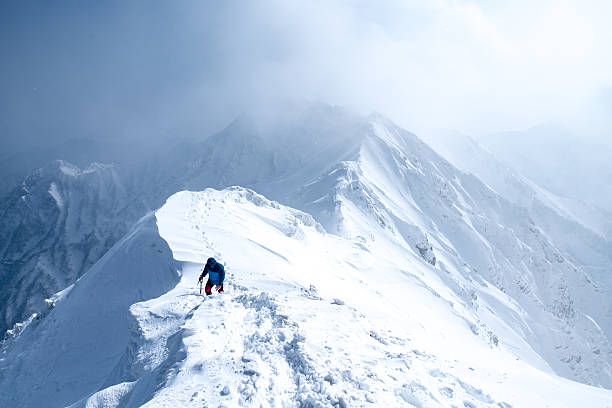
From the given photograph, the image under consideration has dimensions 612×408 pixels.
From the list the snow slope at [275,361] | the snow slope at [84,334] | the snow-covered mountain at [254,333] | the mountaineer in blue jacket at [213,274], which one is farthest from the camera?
the mountaineer in blue jacket at [213,274]

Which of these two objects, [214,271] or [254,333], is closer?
[254,333]

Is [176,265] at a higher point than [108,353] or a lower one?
higher

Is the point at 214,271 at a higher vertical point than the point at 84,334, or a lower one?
higher

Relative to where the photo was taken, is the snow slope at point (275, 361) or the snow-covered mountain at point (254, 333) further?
the snow-covered mountain at point (254, 333)

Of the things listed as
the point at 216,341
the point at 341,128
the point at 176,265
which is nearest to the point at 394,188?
the point at 341,128

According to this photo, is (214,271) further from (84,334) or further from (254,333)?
(84,334)

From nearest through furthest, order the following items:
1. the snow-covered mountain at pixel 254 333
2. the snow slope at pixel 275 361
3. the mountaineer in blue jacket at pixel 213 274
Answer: the snow slope at pixel 275 361
the snow-covered mountain at pixel 254 333
the mountaineer in blue jacket at pixel 213 274

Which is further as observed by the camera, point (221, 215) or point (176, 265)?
point (221, 215)

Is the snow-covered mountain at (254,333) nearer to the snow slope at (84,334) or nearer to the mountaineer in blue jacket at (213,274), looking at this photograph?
the snow slope at (84,334)

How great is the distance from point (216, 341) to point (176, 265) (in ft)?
39.6

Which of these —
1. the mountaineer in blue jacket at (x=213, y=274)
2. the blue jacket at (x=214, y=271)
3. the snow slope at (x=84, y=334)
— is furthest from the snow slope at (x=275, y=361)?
the snow slope at (x=84, y=334)

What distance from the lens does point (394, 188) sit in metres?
129

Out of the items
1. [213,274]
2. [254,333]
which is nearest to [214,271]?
[213,274]

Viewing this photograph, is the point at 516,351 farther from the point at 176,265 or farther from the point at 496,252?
the point at 176,265
